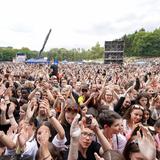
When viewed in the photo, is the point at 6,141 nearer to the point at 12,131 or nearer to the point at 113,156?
the point at 12,131

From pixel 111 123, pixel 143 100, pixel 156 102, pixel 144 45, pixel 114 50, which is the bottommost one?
pixel 144 45

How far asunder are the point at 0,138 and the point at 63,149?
0.67 meters

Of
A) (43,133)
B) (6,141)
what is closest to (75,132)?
(43,133)

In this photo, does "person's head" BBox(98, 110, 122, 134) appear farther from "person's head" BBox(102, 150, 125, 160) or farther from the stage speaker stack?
the stage speaker stack

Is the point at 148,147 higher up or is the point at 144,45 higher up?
the point at 148,147

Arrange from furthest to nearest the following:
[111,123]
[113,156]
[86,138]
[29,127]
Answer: [29,127]
[111,123]
[86,138]
[113,156]

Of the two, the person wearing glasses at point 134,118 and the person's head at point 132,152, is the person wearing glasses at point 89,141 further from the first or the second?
the person wearing glasses at point 134,118

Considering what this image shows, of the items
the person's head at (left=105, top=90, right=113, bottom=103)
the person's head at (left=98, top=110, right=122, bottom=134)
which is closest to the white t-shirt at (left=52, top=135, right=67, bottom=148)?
the person's head at (left=98, top=110, right=122, bottom=134)

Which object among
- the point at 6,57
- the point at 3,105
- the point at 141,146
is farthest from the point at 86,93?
the point at 6,57

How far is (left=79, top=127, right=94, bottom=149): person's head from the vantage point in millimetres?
4012

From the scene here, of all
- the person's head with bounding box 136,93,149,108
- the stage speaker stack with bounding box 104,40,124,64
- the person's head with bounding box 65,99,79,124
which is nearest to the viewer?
the person's head with bounding box 65,99,79,124

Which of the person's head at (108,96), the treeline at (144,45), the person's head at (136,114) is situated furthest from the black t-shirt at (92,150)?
the treeline at (144,45)

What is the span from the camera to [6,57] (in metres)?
136

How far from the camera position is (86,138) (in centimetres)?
404
